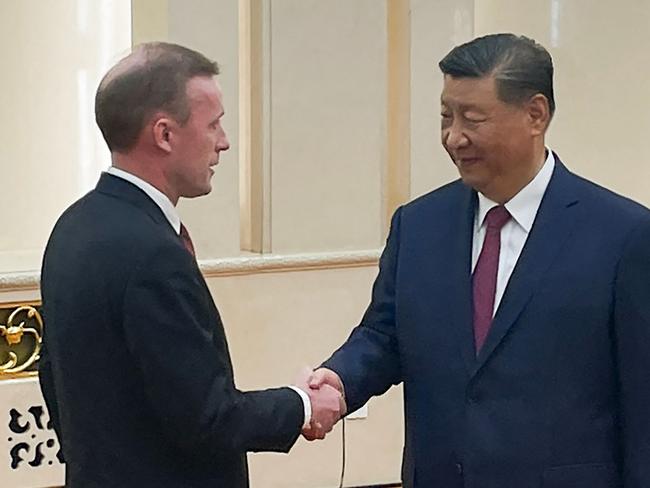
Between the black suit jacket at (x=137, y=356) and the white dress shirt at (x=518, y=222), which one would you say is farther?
the white dress shirt at (x=518, y=222)

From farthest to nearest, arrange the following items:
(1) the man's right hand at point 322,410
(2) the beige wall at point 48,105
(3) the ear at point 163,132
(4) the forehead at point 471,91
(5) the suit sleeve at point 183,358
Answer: (2) the beige wall at point 48,105, (1) the man's right hand at point 322,410, (4) the forehead at point 471,91, (3) the ear at point 163,132, (5) the suit sleeve at point 183,358

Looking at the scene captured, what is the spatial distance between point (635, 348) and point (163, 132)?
90 centimetres

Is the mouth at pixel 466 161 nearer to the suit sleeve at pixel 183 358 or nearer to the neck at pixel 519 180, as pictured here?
the neck at pixel 519 180

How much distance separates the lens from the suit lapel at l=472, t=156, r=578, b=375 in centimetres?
225

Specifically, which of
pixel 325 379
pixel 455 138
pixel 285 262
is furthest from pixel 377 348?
pixel 285 262

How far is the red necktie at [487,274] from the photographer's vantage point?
91.4 inches

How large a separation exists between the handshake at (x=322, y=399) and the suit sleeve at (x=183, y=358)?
25cm

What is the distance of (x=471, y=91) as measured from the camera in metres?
2.28

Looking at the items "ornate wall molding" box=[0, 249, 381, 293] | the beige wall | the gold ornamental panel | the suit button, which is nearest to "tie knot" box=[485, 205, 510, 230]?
the suit button

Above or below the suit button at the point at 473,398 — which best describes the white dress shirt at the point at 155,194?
above

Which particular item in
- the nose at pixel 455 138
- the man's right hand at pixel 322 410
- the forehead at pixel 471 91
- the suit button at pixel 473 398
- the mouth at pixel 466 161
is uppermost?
the forehead at pixel 471 91

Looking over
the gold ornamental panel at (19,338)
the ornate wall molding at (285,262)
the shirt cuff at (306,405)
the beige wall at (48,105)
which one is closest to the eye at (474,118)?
the shirt cuff at (306,405)

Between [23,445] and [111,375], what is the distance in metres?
2.18

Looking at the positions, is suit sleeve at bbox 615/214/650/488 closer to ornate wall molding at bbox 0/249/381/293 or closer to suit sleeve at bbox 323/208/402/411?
suit sleeve at bbox 323/208/402/411
